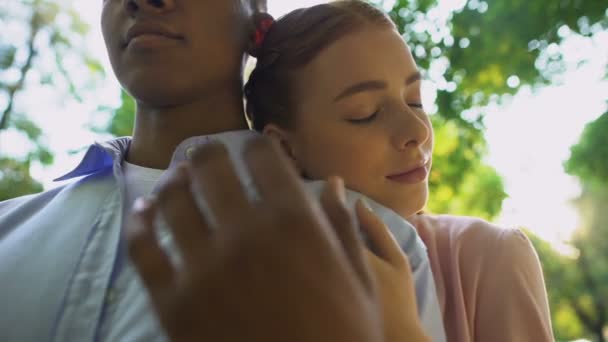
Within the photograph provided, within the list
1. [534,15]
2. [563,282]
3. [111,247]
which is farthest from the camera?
[563,282]

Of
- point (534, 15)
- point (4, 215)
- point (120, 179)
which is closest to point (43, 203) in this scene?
point (4, 215)

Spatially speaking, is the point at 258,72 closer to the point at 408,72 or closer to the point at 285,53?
the point at 285,53

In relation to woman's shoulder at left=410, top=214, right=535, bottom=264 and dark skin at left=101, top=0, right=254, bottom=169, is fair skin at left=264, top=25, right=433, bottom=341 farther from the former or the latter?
dark skin at left=101, top=0, right=254, bottom=169

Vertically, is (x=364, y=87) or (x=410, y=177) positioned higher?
(x=364, y=87)

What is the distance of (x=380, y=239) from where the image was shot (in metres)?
0.68

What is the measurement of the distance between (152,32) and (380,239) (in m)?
0.54

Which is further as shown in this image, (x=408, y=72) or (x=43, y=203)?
(x=43, y=203)

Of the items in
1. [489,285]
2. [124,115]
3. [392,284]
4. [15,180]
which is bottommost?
[15,180]

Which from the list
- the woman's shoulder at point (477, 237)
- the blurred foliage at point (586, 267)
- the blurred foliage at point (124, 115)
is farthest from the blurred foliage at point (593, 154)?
the blurred foliage at point (586, 267)

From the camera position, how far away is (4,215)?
3.28 ft

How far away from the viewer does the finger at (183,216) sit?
448mm

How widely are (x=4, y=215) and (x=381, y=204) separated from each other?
2.15 ft

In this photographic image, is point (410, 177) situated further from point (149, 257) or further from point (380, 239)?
point (149, 257)

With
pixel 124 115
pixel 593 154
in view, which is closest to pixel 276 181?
pixel 124 115
